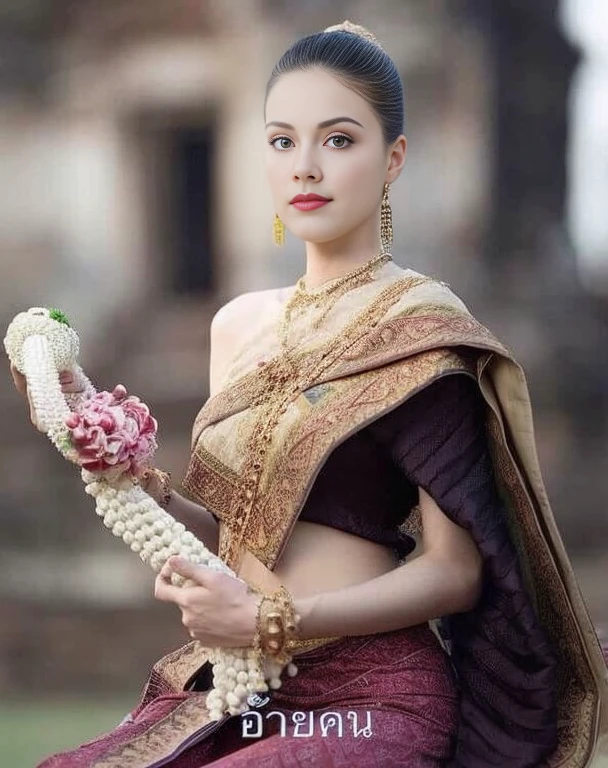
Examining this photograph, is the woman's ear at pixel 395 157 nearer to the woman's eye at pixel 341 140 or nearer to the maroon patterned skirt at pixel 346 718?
the woman's eye at pixel 341 140

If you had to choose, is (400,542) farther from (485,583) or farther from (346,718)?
(346,718)

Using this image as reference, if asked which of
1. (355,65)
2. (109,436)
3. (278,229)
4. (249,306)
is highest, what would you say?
(355,65)

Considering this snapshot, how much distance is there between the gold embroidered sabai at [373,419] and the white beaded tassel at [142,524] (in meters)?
0.11

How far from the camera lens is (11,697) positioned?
4695 mm

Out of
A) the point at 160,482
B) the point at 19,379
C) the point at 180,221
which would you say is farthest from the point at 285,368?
the point at 180,221

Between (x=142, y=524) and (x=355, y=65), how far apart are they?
0.65 metres

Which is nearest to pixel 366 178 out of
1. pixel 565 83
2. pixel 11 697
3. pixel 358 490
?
pixel 358 490

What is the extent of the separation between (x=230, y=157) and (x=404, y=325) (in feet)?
13.1

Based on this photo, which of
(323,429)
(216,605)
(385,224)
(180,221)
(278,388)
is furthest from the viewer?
(180,221)

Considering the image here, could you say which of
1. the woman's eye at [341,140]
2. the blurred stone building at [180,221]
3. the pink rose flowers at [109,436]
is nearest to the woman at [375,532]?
the woman's eye at [341,140]

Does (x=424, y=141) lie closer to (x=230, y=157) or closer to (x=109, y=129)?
(x=230, y=157)

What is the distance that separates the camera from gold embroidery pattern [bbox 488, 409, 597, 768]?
163 centimetres

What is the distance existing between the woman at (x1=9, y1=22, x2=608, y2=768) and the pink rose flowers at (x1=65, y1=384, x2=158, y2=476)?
6.1 inches

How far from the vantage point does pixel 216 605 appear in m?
1.51
